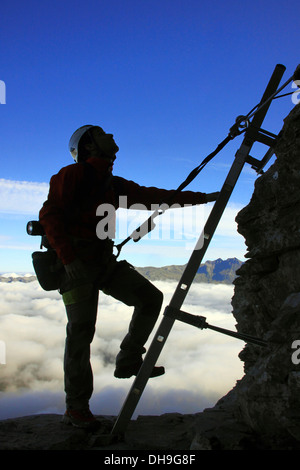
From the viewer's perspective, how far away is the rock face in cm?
423

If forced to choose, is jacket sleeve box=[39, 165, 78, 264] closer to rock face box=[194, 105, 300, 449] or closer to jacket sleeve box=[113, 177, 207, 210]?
jacket sleeve box=[113, 177, 207, 210]

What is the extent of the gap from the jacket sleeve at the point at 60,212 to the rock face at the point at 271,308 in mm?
3003

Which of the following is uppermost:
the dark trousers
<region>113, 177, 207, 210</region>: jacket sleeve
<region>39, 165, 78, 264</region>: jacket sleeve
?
<region>113, 177, 207, 210</region>: jacket sleeve

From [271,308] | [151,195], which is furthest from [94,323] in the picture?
[271,308]

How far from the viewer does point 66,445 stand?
15.3 feet

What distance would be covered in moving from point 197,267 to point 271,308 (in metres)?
1.89

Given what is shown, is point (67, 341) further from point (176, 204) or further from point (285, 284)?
point (285, 284)

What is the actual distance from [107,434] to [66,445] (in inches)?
21.6

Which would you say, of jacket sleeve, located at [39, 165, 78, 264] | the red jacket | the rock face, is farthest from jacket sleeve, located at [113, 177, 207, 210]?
jacket sleeve, located at [39, 165, 78, 264]

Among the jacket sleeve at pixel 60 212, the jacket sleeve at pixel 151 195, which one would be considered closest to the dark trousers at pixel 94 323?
the jacket sleeve at pixel 60 212

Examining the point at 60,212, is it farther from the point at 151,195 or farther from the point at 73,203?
the point at 151,195

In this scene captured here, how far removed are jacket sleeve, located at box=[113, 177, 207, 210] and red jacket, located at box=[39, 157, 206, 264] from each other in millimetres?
415
